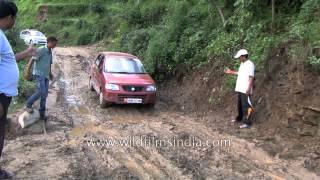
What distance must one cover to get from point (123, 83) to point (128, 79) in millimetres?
404

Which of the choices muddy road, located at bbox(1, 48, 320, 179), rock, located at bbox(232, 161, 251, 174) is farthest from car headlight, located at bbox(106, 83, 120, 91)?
rock, located at bbox(232, 161, 251, 174)

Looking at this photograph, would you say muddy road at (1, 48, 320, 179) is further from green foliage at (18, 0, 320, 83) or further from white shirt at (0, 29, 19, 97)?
green foliage at (18, 0, 320, 83)

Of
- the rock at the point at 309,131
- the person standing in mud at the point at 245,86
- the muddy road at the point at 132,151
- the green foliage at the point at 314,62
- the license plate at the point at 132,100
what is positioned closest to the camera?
the muddy road at the point at 132,151

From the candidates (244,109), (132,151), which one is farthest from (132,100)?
(132,151)

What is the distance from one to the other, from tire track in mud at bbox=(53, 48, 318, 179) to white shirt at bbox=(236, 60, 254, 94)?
1.28m

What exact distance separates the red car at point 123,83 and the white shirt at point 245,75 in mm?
3176

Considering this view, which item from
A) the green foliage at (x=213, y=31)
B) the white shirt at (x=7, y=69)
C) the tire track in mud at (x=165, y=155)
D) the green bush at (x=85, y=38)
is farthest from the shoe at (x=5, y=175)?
the green bush at (x=85, y=38)

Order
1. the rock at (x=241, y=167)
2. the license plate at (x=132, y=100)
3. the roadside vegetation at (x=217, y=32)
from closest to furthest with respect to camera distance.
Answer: the rock at (x=241, y=167) < the roadside vegetation at (x=217, y=32) < the license plate at (x=132, y=100)

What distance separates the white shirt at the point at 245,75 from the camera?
1083 cm

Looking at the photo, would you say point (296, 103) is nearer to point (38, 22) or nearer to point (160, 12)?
point (160, 12)

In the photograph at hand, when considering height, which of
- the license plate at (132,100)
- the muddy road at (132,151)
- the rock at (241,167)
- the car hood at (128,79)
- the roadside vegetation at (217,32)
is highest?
the roadside vegetation at (217,32)

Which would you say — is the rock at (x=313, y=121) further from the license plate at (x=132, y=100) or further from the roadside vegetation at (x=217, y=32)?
the license plate at (x=132, y=100)

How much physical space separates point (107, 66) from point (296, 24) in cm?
575

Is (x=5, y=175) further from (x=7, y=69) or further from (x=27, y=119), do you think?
(x=27, y=119)
